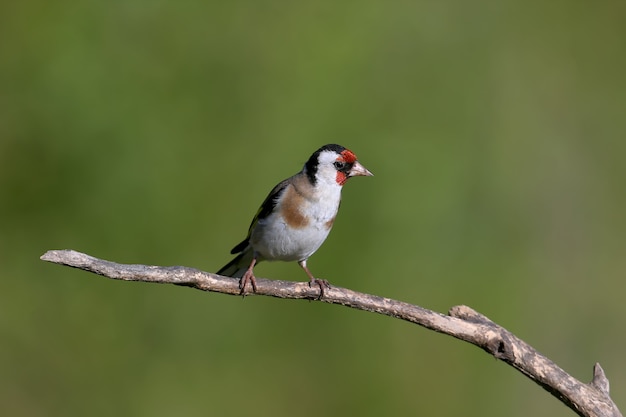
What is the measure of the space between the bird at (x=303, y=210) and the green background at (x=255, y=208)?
1.95m

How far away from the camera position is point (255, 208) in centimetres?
713

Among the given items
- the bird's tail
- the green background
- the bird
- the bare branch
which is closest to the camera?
the bare branch

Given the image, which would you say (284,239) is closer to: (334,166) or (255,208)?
(334,166)

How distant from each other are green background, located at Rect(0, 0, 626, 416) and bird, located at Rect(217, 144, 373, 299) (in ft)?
6.39

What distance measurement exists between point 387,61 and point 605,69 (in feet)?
9.61

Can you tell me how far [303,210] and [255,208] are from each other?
234 centimetres

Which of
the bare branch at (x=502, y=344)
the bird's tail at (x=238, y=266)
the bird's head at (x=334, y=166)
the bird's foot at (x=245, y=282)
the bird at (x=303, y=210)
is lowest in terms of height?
the bird's tail at (x=238, y=266)

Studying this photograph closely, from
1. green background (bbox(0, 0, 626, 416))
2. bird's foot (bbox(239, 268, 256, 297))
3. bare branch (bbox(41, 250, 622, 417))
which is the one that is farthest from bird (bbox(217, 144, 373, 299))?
green background (bbox(0, 0, 626, 416))

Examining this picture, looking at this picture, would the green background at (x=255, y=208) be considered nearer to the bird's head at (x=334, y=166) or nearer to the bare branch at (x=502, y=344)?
the bird's head at (x=334, y=166)

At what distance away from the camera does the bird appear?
15.9ft

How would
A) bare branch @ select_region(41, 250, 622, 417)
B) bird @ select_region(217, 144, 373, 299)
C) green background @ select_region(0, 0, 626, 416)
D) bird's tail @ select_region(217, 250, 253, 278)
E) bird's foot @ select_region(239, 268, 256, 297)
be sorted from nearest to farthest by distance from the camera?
1. bare branch @ select_region(41, 250, 622, 417)
2. bird's foot @ select_region(239, 268, 256, 297)
3. bird @ select_region(217, 144, 373, 299)
4. bird's tail @ select_region(217, 250, 253, 278)
5. green background @ select_region(0, 0, 626, 416)

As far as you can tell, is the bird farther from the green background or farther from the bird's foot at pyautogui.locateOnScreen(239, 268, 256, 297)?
the green background

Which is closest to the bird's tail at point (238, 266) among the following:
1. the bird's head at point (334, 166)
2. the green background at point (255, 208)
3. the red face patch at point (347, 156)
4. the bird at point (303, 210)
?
the bird at point (303, 210)

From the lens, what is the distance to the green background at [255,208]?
22.4 ft
